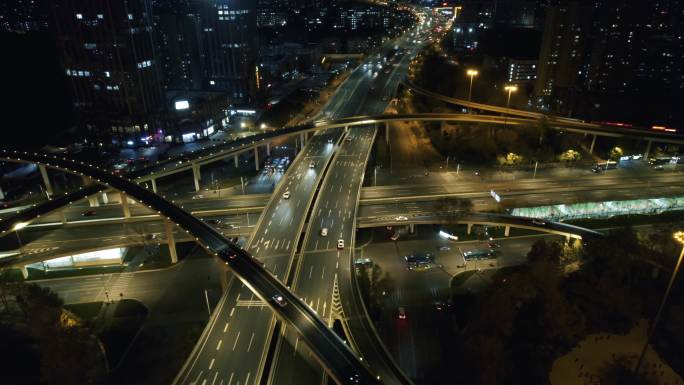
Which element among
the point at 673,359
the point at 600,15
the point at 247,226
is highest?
the point at 600,15

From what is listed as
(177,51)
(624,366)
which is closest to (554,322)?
(624,366)

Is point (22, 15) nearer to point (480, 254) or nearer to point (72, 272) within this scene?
point (72, 272)

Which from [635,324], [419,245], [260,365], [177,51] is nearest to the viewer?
[260,365]

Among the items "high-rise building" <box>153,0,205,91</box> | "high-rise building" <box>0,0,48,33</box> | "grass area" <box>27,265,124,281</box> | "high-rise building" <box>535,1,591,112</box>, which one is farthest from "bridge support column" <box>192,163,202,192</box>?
"high-rise building" <box>0,0,48,33</box>

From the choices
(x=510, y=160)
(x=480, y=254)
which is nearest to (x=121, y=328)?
(x=480, y=254)

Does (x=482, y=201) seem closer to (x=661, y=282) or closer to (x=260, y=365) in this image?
(x=661, y=282)

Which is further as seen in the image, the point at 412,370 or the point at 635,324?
the point at 635,324
